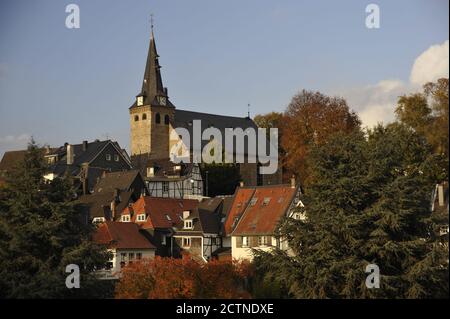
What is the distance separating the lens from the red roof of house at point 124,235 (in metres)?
49.5

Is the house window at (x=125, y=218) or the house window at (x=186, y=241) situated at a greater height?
the house window at (x=125, y=218)

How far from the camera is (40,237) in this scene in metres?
34.3

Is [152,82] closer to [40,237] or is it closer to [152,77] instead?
[152,77]

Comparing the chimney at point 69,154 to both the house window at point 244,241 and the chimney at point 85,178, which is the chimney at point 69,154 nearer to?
the chimney at point 85,178

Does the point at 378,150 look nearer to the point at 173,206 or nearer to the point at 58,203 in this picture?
the point at 58,203

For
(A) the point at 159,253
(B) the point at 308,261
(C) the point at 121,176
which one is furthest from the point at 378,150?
(C) the point at 121,176

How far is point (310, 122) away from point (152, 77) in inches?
1446

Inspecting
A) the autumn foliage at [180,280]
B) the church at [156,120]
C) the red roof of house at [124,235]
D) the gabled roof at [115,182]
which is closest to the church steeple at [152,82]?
the church at [156,120]

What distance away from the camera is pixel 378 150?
35.1 metres

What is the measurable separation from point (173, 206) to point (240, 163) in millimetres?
27612

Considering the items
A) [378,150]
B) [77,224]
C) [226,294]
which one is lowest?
[226,294]

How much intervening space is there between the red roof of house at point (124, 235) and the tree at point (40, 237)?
12355mm

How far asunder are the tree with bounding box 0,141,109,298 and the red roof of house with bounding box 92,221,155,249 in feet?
40.5
